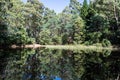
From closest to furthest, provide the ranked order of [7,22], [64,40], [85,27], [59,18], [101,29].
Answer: [7,22] → [101,29] → [85,27] → [64,40] → [59,18]

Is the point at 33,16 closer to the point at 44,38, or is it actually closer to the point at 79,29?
the point at 44,38

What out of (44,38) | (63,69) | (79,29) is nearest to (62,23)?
(44,38)

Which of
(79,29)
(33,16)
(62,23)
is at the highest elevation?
(33,16)

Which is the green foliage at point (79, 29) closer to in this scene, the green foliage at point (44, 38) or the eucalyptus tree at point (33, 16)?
the green foliage at point (44, 38)

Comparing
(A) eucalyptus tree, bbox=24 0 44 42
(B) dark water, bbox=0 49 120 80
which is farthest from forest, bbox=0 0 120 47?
(B) dark water, bbox=0 49 120 80

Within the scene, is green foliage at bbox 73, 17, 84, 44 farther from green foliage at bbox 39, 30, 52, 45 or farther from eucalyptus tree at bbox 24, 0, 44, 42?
eucalyptus tree at bbox 24, 0, 44, 42

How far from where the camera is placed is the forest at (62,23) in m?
54.3

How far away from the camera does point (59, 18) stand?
262 ft

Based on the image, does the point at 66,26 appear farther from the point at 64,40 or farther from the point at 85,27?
the point at 85,27

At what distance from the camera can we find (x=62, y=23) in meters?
78.5

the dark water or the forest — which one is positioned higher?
the forest

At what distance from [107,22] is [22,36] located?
19.6 metres

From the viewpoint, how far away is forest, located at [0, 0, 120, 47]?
54291 millimetres

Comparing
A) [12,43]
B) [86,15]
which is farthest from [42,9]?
[12,43]
